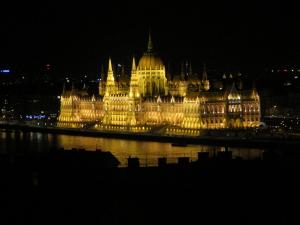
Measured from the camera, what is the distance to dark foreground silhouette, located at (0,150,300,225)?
68.3 ft

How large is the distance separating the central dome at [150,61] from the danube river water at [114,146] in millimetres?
7099

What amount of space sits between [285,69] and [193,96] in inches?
1856

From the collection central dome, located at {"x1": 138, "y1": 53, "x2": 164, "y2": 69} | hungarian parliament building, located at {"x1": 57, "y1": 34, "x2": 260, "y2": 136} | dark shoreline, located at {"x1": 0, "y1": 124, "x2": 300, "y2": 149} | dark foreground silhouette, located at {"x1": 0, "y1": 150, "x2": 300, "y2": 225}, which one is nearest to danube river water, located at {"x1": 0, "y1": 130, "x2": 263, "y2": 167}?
dark shoreline, located at {"x1": 0, "y1": 124, "x2": 300, "y2": 149}

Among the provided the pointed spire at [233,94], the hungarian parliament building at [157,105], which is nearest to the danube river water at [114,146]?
the hungarian parliament building at [157,105]

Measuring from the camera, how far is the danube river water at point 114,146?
46125mm

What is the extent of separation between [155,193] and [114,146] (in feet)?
96.0

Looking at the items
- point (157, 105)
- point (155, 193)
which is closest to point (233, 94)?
point (157, 105)

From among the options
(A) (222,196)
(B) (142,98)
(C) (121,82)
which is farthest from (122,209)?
(C) (121,82)

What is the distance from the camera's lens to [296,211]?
69.6ft

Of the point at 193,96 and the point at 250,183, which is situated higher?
the point at 193,96

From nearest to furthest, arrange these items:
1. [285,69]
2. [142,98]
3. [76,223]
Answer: [76,223]
[142,98]
[285,69]

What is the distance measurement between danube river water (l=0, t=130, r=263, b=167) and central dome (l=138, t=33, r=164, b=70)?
7.10m

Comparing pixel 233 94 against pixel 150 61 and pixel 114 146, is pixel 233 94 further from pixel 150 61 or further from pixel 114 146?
pixel 114 146

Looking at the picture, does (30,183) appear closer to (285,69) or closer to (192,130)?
(192,130)
